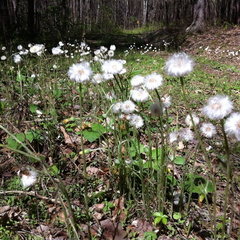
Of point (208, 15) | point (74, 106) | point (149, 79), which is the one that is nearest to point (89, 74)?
point (149, 79)

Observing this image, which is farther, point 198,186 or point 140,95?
point 198,186

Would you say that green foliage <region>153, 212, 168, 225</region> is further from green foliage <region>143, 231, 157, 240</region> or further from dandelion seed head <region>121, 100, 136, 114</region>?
dandelion seed head <region>121, 100, 136, 114</region>

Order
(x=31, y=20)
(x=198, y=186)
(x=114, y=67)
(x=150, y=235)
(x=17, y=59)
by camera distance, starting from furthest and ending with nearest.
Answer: (x=31, y=20)
(x=17, y=59)
(x=198, y=186)
(x=150, y=235)
(x=114, y=67)

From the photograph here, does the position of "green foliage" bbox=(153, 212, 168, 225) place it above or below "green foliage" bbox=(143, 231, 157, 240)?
above

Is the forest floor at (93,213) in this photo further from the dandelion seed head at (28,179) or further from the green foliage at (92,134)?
the green foliage at (92,134)

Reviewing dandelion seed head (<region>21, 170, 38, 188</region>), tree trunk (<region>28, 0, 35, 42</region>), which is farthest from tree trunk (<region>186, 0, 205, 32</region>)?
dandelion seed head (<region>21, 170, 38, 188</region>)

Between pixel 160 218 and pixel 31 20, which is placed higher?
pixel 31 20

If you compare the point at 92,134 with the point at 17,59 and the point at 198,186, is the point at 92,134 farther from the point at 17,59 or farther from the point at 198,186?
the point at 17,59

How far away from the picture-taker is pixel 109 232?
1.37m

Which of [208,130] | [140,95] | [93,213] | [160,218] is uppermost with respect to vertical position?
[140,95]

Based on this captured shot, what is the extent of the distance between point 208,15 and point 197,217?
10178 mm

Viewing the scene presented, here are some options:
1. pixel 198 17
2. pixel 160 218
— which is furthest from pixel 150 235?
pixel 198 17

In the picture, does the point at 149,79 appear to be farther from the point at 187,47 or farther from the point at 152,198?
the point at 187,47

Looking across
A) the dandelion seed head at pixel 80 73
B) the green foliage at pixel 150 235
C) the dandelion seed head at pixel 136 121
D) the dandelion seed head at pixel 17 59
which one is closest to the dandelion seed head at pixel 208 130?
the dandelion seed head at pixel 136 121
